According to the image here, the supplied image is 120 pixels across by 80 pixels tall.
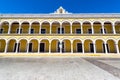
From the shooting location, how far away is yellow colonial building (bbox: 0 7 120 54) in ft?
74.8

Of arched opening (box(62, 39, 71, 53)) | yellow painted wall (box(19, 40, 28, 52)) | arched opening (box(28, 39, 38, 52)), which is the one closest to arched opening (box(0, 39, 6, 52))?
yellow painted wall (box(19, 40, 28, 52))

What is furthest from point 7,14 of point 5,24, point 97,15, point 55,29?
point 97,15

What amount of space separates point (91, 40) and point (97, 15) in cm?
544

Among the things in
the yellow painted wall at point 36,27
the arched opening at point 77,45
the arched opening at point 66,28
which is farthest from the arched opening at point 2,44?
the arched opening at point 77,45

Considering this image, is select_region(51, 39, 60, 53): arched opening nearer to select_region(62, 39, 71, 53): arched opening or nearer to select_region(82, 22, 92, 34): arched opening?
select_region(62, 39, 71, 53): arched opening

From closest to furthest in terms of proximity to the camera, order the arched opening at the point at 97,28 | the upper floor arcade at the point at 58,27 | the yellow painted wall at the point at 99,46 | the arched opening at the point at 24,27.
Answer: the yellow painted wall at the point at 99,46 < the upper floor arcade at the point at 58,27 < the arched opening at the point at 97,28 < the arched opening at the point at 24,27

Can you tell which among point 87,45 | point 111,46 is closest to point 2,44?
point 87,45

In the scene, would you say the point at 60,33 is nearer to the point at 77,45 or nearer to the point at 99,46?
the point at 77,45

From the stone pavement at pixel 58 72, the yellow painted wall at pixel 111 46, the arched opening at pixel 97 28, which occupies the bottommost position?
the stone pavement at pixel 58 72

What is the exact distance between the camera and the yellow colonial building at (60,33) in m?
22.8

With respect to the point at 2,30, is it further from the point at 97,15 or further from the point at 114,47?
the point at 114,47

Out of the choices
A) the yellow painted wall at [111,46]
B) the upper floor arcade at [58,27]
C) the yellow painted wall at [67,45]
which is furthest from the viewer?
the upper floor arcade at [58,27]

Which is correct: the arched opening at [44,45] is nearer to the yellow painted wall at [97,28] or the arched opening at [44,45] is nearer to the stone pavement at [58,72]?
the yellow painted wall at [97,28]

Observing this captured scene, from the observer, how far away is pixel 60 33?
23.6 meters
